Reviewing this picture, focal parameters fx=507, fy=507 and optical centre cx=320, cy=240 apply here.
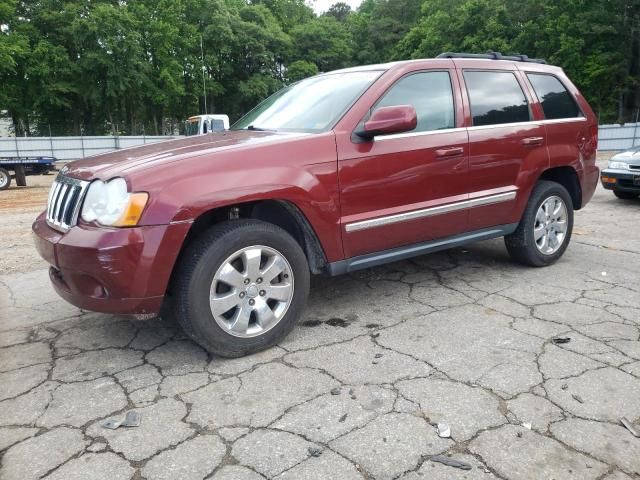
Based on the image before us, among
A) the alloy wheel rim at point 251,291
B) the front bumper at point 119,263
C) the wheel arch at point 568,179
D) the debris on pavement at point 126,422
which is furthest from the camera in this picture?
the wheel arch at point 568,179

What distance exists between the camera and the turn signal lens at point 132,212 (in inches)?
105

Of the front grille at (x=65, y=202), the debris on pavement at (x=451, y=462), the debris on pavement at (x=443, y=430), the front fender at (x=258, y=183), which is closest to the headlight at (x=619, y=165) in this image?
the front fender at (x=258, y=183)

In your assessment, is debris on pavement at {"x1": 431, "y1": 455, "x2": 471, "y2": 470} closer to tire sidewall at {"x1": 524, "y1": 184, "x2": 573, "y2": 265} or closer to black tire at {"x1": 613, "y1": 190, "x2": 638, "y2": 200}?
tire sidewall at {"x1": 524, "y1": 184, "x2": 573, "y2": 265}

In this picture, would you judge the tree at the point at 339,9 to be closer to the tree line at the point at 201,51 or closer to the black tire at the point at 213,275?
the tree line at the point at 201,51

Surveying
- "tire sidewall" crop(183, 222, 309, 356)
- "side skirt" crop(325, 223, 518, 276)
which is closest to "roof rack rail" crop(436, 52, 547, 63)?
"side skirt" crop(325, 223, 518, 276)

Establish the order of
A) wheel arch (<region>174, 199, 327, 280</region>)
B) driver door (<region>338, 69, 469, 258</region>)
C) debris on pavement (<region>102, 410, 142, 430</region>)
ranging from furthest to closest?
driver door (<region>338, 69, 469, 258</region>)
wheel arch (<region>174, 199, 327, 280</region>)
debris on pavement (<region>102, 410, 142, 430</region>)

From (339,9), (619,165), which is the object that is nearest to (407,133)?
(619,165)

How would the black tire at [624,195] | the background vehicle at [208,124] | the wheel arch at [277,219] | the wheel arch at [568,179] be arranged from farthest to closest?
the background vehicle at [208,124]
the black tire at [624,195]
the wheel arch at [568,179]
the wheel arch at [277,219]

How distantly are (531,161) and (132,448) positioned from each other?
3.76 m

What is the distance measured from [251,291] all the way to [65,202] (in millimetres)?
1212

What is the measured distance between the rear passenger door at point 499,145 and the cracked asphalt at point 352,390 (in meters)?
0.70

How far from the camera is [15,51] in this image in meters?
29.4

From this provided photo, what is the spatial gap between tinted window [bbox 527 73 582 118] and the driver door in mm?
1101

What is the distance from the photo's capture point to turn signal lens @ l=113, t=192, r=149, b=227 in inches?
105
